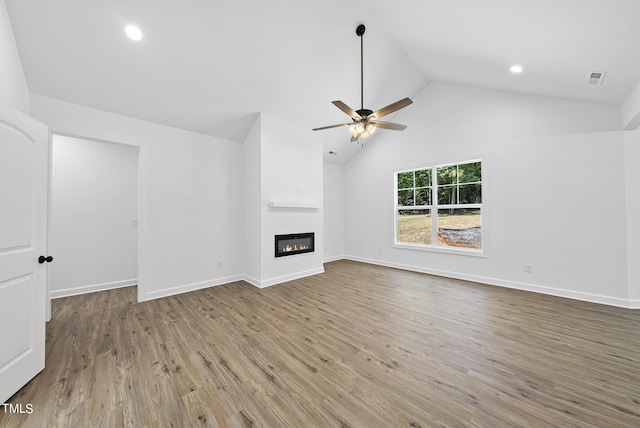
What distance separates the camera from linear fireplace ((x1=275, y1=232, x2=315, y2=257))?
14.3 ft

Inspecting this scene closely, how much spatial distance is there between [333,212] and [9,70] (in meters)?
5.67

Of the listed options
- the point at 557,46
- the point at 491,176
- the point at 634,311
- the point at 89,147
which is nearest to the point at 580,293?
the point at 634,311

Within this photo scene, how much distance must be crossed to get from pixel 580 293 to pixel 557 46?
11.0 feet

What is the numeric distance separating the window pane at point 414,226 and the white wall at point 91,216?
5.57m

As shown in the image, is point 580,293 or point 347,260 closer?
point 580,293

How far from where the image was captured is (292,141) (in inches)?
179

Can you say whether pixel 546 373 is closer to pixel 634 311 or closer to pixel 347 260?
pixel 634 311

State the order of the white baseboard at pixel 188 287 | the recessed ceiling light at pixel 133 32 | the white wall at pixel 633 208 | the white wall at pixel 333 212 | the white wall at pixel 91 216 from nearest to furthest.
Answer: the recessed ceiling light at pixel 133 32 → the white wall at pixel 633 208 → the white baseboard at pixel 188 287 → the white wall at pixel 91 216 → the white wall at pixel 333 212

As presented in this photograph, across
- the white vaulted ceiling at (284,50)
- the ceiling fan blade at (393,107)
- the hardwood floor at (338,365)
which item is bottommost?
the hardwood floor at (338,365)

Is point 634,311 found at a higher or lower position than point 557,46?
lower

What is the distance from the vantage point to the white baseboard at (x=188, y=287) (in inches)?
139

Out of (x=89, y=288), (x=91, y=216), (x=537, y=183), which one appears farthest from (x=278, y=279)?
(x=537, y=183)

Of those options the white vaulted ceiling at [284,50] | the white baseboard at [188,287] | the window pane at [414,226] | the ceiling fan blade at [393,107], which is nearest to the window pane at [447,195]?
the window pane at [414,226]

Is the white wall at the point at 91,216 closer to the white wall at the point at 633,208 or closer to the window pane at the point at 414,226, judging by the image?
the window pane at the point at 414,226
